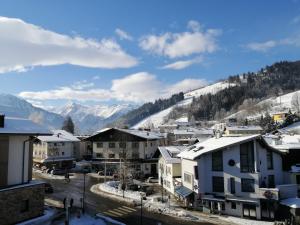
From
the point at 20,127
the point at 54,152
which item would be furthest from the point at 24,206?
the point at 54,152

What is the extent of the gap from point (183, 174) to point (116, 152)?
3982cm

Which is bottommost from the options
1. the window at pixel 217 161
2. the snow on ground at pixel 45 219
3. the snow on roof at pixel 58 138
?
the snow on ground at pixel 45 219

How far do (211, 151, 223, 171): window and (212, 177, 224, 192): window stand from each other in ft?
4.88

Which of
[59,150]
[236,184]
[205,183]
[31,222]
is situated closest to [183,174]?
[205,183]

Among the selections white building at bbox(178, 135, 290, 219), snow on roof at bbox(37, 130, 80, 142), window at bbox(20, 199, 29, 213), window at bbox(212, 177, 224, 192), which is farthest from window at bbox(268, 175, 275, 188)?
snow on roof at bbox(37, 130, 80, 142)

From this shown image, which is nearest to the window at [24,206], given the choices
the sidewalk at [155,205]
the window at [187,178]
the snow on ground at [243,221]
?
the sidewalk at [155,205]

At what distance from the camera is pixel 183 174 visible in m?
56.2

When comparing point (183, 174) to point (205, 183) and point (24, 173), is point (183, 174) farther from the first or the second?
point (24, 173)

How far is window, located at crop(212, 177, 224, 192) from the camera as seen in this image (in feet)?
154

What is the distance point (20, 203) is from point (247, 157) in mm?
31504

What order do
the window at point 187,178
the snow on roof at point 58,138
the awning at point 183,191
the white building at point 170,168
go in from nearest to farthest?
the awning at point 183,191, the window at point 187,178, the white building at point 170,168, the snow on roof at point 58,138

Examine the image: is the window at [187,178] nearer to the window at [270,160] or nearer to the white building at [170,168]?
the white building at [170,168]

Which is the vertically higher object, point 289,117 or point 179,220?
point 289,117

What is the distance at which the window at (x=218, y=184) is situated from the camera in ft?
154
